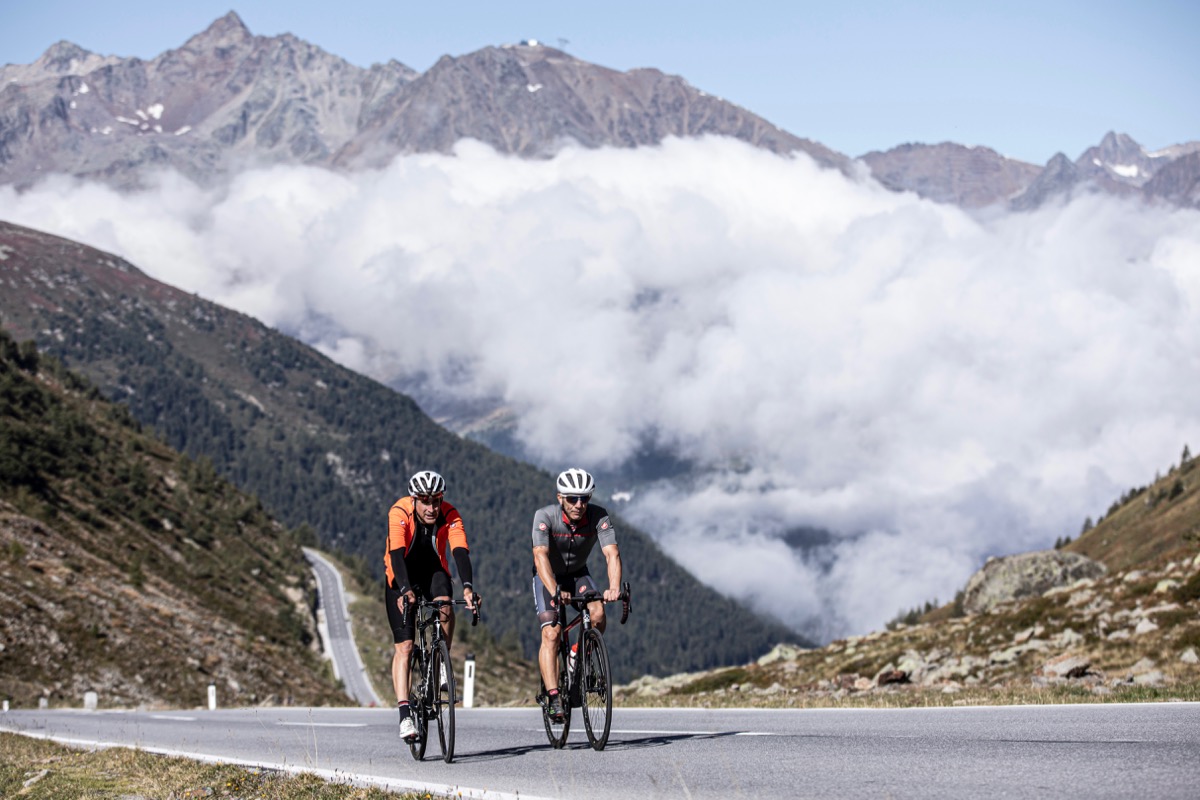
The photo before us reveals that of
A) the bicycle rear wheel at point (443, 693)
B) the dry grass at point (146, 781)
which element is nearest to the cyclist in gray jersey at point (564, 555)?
the bicycle rear wheel at point (443, 693)

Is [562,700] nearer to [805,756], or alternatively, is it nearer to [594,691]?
[594,691]

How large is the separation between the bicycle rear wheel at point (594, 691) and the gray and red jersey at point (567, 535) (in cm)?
89

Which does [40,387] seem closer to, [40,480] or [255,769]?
[40,480]

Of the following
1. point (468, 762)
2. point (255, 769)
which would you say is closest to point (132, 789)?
point (255, 769)

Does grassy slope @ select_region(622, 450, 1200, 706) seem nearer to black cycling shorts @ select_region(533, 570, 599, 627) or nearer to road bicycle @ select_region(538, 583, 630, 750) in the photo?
road bicycle @ select_region(538, 583, 630, 750)

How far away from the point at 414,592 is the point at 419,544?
59 cm

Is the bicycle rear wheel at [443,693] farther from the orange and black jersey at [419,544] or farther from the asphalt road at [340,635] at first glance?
the asphalt road at [340,635]

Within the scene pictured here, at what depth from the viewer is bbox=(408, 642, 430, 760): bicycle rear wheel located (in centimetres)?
1390

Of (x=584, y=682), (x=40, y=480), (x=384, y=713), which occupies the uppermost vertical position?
(x=40, y=480)

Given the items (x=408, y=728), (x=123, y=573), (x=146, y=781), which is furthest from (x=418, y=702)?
(x=123, y=573)

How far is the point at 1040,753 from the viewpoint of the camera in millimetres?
10781

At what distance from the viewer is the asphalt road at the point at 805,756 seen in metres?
9.52

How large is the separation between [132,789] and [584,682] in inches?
218

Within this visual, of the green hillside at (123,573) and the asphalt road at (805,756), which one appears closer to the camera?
the asphalt road at (805,756)
